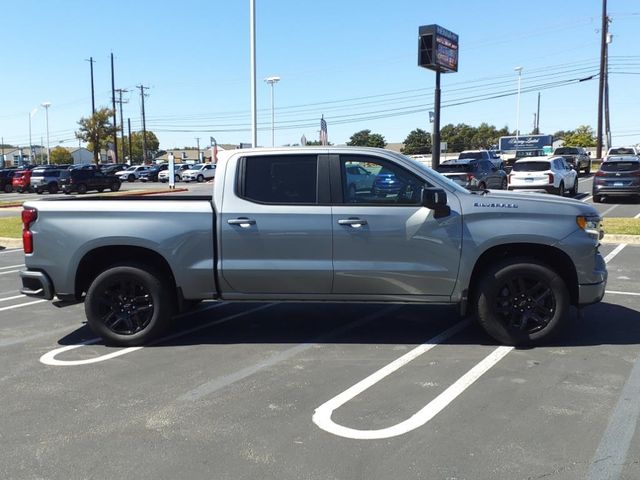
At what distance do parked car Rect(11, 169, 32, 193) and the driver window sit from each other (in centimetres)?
4002

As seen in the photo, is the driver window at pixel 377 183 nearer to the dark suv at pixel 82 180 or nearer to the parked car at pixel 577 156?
the parked car at pixel 577 156

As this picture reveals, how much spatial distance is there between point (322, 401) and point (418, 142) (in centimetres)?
→ 10905

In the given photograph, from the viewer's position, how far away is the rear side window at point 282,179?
5527 millimetres

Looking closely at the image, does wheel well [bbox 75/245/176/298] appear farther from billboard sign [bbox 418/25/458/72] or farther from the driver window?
billboard sign [bbox 418/25/458/72]

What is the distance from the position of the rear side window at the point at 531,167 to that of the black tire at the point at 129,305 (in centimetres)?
1722

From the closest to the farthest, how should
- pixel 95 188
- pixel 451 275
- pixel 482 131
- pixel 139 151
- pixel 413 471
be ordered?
1. pixel 413 471
2. pixel 451 275
3. pixel 95 188
4. pixel 482 131
5. pixel 139 151

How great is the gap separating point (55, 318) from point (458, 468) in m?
5.33

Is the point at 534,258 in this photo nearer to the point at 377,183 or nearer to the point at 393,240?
the point at 393,240

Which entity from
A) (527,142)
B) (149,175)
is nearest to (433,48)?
(527,142)

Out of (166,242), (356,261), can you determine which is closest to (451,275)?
(356,261)

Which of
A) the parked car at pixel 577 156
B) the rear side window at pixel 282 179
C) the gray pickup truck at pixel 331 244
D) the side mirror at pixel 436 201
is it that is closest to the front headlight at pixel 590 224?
the gray pickup truck at pixel 331 244

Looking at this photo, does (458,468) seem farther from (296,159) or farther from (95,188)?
(95,188)

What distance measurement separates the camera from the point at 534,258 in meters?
5.46

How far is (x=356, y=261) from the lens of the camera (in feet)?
17.8
